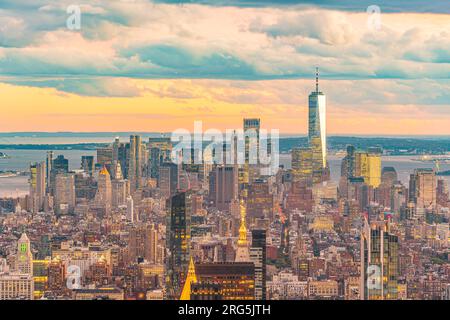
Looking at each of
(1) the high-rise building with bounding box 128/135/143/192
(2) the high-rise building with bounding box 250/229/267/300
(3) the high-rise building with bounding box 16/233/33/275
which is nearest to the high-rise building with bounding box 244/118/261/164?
(2) the high-rise building with bounding box 250/229/267/300

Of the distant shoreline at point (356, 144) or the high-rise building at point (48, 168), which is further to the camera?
the high-rise building at point (48, 168)

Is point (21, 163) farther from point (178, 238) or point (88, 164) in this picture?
point (178, 238)

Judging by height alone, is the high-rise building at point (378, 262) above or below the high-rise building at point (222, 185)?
below

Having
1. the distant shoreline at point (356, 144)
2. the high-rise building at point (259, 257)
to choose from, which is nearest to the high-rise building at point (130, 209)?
the distant shoreline at point (356, 144)

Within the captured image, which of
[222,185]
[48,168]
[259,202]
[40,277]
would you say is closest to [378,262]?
[259,202]

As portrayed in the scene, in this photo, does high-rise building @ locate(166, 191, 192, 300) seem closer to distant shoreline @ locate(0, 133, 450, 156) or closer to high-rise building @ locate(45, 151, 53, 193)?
distant shoreline @ locate(0, 133, 450, 156)

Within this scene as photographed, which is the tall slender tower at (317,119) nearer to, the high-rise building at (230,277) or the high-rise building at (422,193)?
the high-rise building at (230,277)
